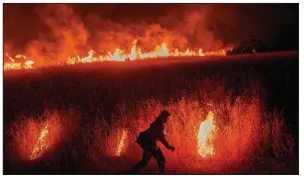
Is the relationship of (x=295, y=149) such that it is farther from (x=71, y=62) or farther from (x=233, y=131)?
(x=71, y=62)

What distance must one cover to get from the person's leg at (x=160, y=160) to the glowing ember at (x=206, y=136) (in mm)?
915

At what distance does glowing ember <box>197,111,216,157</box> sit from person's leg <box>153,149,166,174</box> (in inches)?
36.0

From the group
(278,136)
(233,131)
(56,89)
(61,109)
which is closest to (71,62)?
(56,89)

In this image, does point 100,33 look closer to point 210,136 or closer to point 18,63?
point 18,63

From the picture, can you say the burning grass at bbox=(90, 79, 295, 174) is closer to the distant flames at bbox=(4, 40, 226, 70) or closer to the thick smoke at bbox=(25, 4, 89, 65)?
the distant flames at bbox=(4, 40, 226, 70)

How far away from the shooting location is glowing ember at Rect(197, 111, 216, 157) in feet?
21.9

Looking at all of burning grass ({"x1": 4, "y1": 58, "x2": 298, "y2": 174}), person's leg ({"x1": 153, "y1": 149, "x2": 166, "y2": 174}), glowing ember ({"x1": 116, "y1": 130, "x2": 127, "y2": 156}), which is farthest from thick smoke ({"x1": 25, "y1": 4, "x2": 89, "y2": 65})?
person's leg ({"x1": 153, "y1": 149, "x2": 166, "y2": 174})

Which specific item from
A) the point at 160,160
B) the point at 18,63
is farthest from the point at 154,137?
the point at 18,63

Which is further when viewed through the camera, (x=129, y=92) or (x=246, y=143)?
(x=129, y=92)

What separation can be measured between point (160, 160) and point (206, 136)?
121 cm

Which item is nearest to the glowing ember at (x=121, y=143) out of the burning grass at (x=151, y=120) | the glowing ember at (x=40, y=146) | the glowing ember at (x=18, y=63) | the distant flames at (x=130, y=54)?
the burning grass at (x=151, y=120)

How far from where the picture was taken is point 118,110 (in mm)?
8102

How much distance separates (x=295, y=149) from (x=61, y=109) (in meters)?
4.86

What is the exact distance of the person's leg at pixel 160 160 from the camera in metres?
5.89
